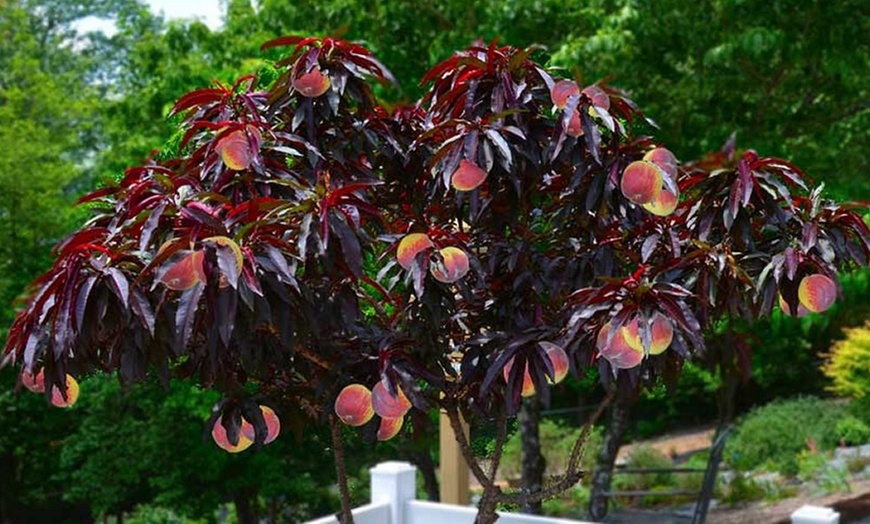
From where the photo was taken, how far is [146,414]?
276 inches

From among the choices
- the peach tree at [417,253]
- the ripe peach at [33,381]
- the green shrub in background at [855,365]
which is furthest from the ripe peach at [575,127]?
the green shrub in background at [855,365]

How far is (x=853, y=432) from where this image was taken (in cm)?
722

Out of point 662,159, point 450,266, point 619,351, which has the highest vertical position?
point 662,159

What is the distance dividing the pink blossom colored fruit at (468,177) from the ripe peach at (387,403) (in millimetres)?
453

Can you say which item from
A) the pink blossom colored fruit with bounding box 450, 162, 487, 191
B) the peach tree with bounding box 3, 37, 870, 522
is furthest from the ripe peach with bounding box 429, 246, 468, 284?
the pink blossom colored fruit with bounding box 450, 162, 487, 191

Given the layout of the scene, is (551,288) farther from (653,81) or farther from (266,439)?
(653,81)

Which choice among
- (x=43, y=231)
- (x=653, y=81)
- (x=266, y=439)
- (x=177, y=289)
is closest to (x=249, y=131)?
(x=177, y=289)

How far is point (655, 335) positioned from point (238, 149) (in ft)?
3.10

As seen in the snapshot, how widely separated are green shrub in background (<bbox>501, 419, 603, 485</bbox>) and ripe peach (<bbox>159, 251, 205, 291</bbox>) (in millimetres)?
6681

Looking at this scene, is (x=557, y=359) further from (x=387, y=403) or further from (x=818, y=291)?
(x=818, y=291)

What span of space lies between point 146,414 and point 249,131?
544 cm

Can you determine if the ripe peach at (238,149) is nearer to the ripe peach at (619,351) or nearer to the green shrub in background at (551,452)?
the ripe peach at (619,351)

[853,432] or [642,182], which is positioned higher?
[642,182]

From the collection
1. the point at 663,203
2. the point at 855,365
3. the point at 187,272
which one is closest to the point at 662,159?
the point at 663,203
